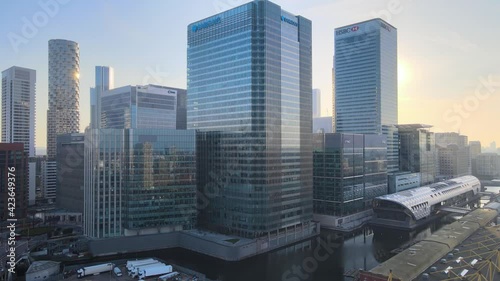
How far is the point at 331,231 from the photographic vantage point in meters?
107

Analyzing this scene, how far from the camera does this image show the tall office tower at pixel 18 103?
187375 millimetres

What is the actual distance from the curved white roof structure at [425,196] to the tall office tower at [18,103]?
172 metres

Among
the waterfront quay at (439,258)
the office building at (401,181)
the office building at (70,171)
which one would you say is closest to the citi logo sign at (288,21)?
the waterfront quay at (439,258)

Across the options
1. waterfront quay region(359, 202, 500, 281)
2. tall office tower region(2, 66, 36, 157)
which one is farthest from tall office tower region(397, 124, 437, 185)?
tall office tower region(2, 66, 36, 157)

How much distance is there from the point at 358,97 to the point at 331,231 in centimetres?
8756

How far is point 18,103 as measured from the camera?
7495 inches

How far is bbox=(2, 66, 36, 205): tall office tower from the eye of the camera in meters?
187

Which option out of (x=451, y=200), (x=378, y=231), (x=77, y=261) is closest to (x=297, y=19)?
(x=378, y=231)

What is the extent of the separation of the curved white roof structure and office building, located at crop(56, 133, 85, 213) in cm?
9826

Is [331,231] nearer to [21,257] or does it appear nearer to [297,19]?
[297,19]

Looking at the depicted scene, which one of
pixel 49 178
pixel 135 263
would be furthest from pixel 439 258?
pixel 49 178

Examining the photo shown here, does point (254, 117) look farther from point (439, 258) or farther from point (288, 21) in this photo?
point (439, 258)

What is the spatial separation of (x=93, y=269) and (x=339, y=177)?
7244cm

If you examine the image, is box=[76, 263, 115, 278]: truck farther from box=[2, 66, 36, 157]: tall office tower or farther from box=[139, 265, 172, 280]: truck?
box=[2, 66, 36, 157]: tall office tower
